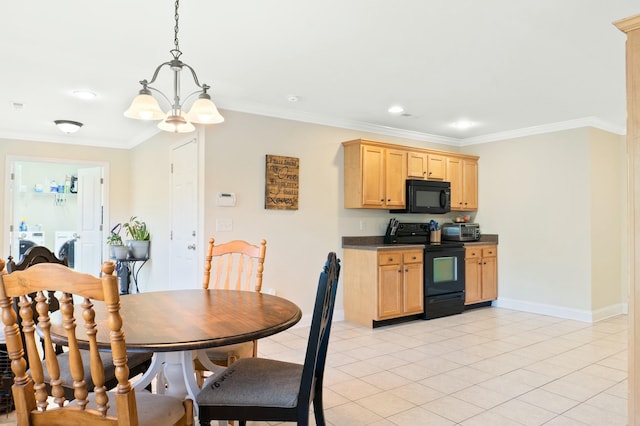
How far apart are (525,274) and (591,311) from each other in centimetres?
84

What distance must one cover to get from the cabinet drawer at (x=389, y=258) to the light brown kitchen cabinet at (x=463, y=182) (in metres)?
1.50

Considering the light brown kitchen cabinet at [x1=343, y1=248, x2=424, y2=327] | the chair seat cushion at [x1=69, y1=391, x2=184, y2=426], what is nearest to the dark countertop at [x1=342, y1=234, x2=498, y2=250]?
the light brown kitchen cabinet at [x1=343, y1=248, x2=424, y2=327]

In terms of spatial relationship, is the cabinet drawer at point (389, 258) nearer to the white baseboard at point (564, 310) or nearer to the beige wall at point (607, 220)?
the white baseboard at point (564, 310)

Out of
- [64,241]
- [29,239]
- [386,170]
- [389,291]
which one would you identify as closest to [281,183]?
[386,170]

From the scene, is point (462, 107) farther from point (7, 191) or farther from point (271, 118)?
point (7, 191)

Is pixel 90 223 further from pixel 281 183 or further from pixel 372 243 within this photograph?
Answer: pixel 372 243

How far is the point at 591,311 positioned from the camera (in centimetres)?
490

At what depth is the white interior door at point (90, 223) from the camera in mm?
6434

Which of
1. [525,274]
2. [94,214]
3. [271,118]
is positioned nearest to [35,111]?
[94,214]

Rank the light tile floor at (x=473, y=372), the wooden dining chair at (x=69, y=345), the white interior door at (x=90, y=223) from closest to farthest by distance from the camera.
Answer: the wooden dining chair at (x=69, y=345) < the light tile floor at (x=473, y=372) < the white interior door at (x=90, y=223)

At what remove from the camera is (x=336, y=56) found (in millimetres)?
3113

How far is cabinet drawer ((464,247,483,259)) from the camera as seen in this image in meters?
5.47

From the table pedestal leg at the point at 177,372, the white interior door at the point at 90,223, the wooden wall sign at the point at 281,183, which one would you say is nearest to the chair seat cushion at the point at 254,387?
the table pedestal leg at the point at 177,372

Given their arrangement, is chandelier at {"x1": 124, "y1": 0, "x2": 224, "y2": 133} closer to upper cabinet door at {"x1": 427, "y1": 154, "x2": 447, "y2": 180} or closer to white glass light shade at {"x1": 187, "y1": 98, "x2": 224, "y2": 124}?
white glass light shade at {"x1": 187, "y1": 98, "x2": 224, "y2": 124}
